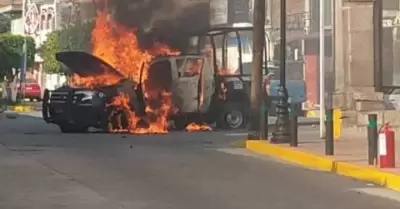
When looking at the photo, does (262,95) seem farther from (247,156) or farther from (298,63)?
(298,63)

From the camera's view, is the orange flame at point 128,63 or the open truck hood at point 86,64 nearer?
the orange flame at point 128,63

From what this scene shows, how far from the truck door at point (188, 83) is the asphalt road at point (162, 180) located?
4708 millimetres

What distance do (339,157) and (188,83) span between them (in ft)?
33.0

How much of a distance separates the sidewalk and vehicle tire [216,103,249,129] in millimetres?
5325

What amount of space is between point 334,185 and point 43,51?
51.5 m

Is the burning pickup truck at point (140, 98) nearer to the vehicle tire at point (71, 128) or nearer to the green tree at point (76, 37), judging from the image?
the vehicle tire at point (71, 128)

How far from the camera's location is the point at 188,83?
26.4 meters

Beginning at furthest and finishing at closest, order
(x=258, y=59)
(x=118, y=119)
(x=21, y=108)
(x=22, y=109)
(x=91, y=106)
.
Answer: (x=21, y=108) < (x=22, y=109) < (x=118, y=119) < (x=91, y=106) < (x=258, y=59)

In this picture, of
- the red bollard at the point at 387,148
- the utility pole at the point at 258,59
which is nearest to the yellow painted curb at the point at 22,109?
the utility pole at the point at 258,59

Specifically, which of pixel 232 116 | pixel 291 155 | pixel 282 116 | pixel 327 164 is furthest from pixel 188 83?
pixel 327 164

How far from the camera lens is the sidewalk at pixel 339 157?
1423cm

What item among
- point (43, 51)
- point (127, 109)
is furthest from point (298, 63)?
point (43, 51)

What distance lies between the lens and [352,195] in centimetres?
1276

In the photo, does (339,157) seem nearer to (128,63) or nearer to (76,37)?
(128,63)
